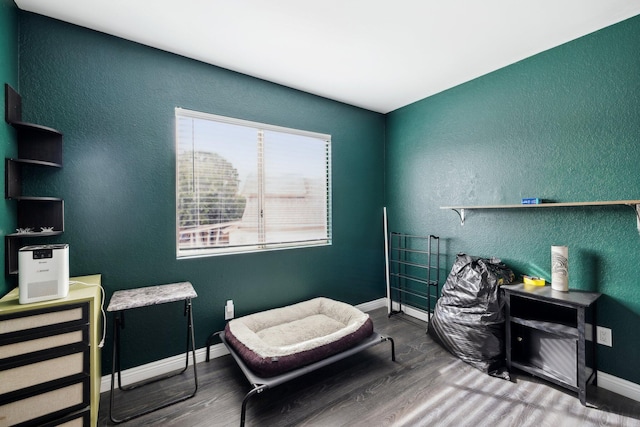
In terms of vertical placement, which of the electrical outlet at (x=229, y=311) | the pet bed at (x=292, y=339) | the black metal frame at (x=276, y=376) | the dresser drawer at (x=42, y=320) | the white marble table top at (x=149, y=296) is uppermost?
the dresser drawer at (x=42, y=320)

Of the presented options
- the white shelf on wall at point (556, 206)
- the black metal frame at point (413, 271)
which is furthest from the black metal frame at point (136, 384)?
the white shelf on wall at point (556, 206)

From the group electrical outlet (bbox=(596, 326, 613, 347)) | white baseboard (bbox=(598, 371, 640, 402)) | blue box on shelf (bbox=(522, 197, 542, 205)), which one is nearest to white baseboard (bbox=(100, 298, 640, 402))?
white baseboard (bbox=(598, 371, 640, 402))

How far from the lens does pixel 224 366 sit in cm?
232

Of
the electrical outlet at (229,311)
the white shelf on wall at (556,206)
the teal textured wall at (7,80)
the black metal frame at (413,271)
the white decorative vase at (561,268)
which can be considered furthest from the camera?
the black metal frame at (413,271)

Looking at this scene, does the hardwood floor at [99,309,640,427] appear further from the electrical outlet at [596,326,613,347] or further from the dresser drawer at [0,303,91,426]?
the dresser drawer at [0,303,91,426]

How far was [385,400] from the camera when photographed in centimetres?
189

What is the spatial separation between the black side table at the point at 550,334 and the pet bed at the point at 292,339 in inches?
38.7

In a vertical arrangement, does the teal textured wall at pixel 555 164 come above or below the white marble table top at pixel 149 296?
above

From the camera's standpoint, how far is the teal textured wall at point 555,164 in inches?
76.1

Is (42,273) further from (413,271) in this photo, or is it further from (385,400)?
(413,271)

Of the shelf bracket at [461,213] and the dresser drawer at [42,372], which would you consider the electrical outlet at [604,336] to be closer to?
the shelf bracket at [461,213]

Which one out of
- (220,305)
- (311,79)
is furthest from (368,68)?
(220,305)

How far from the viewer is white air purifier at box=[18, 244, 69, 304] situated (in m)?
1.36

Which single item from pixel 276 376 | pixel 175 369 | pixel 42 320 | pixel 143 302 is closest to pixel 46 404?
pixel 42 320
